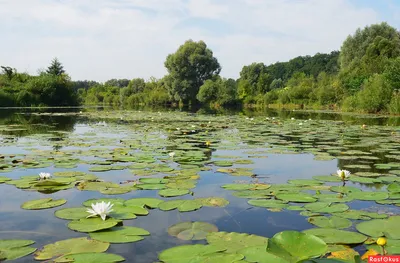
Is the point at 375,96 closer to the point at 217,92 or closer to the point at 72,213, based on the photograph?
the point at 72,213

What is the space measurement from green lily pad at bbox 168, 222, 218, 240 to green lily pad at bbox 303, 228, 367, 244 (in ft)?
2.10

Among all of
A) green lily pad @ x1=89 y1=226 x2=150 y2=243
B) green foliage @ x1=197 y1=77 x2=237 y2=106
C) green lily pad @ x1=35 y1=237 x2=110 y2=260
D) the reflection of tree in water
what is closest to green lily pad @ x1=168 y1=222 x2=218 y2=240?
green lily pad @ x1=89 y1=226 x2=150 y2=243

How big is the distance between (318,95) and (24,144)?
25.4 m

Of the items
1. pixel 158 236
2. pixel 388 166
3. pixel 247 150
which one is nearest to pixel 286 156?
pixel 247 150

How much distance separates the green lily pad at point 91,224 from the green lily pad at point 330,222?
1.34 meters

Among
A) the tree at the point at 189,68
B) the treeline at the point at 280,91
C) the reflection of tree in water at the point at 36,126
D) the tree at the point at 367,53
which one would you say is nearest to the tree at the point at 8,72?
the treeline at the point at 280,91

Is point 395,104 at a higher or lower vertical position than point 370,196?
higher

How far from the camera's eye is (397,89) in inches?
631

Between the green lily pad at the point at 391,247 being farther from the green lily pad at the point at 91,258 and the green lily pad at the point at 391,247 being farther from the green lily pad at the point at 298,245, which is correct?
the green lily pad at the point at 91,258

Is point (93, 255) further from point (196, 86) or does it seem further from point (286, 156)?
point (196, 86)

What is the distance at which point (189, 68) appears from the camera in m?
36.9

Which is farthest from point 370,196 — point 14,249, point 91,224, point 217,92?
point 217,92

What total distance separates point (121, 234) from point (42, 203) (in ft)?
3.29

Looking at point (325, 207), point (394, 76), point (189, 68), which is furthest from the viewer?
point (189, 68)
